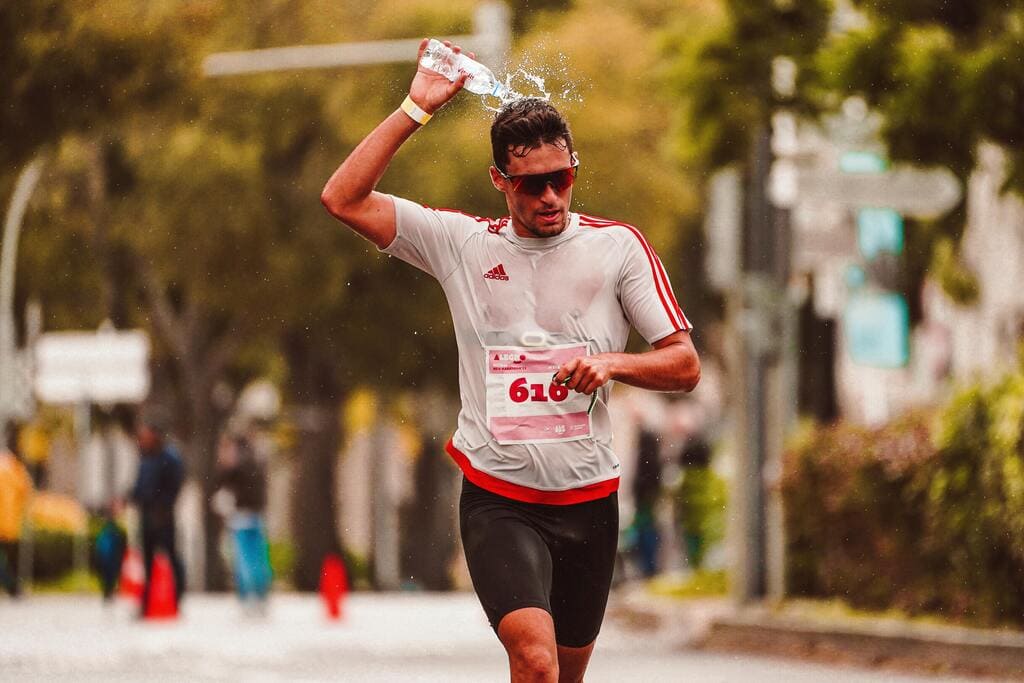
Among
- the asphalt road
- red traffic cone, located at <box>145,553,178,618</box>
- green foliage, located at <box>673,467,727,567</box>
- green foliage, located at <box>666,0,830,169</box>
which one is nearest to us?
the asphalt road

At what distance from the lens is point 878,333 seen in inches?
695

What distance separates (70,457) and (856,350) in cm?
5124

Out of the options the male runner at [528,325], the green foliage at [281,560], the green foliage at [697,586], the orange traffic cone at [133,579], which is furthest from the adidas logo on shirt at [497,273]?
the green foliage at [281,560]

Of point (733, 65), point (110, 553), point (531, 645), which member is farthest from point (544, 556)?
point (110, 553)

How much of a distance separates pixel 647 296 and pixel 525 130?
509 millimetres

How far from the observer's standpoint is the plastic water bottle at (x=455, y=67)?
558 cm

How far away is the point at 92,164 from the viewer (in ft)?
109

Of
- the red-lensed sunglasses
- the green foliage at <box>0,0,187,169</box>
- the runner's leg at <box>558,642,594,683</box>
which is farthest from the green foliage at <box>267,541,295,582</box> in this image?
the red-lensed sunglasses

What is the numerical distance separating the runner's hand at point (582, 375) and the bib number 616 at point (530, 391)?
1.25 ft

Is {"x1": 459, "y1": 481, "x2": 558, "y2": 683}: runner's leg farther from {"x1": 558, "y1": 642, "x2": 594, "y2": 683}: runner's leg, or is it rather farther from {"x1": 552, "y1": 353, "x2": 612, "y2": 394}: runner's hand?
{"x1": 552, "y1": 353, "x2": 612, "y2": 394}: runner's hand

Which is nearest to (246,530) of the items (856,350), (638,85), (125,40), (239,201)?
(125,40)

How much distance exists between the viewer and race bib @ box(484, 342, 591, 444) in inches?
219

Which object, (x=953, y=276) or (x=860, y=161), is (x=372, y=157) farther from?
(x=953, y=276)

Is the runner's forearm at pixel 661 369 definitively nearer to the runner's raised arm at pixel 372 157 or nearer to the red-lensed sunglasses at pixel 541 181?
the red-lensed sunglasses at pixel 541 181
